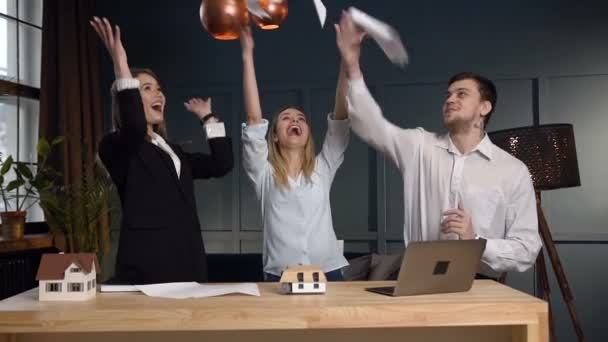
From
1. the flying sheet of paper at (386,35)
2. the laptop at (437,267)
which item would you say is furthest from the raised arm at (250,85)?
the laptop at (437,267)

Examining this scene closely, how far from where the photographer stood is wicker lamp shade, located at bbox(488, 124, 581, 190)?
320 centimetres

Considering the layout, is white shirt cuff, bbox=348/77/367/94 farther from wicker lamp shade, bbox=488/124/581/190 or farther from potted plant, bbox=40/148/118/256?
potted plant, bbox=40/148/118/256

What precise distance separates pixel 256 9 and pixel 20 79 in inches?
128

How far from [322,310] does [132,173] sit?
90cm

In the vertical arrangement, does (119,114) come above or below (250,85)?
below

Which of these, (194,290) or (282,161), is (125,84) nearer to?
(194,290)

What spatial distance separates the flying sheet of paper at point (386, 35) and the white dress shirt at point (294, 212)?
58 centimetres

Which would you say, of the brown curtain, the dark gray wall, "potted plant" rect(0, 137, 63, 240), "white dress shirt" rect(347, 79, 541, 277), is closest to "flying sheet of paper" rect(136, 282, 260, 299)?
"white dress shirt" rect(347, 79, 541, 277)

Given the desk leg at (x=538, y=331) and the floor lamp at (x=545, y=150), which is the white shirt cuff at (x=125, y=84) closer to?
the desk leg at (x=538, y=331)

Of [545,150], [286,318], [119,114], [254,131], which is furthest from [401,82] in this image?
[286,318]

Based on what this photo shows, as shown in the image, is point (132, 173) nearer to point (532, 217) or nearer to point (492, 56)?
point (532, 217)

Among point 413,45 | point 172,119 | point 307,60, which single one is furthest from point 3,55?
point 413,45

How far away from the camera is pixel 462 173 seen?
2.28 metres

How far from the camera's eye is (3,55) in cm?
437
